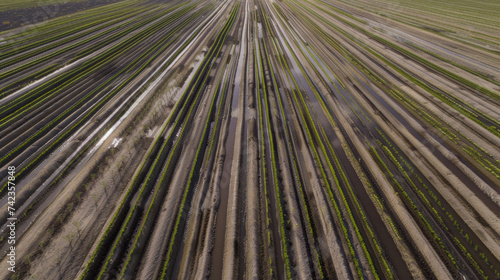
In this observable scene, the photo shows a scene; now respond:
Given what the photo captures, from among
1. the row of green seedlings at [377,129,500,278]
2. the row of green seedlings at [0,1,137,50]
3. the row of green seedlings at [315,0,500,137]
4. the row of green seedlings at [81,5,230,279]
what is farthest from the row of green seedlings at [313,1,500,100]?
the row of green seedlings at [0,1,137,50]

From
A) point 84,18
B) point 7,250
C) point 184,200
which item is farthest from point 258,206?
point 84,18

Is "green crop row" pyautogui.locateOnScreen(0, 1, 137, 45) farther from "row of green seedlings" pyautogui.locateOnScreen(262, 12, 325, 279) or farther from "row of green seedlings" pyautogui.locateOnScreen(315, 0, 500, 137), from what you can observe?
"row of green seedlings" pyautogui.locateOnScreen(315, 0, 500, 137)

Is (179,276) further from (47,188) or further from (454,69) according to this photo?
(454,69)

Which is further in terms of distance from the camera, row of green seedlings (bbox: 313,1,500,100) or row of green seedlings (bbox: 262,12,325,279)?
row of green seedlings (bbox: 313,1,500,100)

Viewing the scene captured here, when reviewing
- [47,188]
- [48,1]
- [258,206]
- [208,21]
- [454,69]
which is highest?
[48,1]

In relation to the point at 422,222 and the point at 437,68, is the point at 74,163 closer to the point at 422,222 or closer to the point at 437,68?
the point at 422,222
